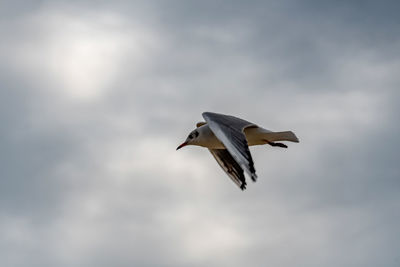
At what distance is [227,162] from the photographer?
19.4 m

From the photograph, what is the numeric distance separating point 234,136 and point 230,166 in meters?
4.79

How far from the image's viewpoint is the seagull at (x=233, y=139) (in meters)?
13.6

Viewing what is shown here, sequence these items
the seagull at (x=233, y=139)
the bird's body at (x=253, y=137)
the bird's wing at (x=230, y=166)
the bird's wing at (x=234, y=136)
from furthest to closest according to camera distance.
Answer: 1. the bird's wing at (x=230, y=166)
2. the bird's body at (x=253, y=137)
3. the seagull at (x=233, y=139)
4. the bird's wing at (x=234, y=136)

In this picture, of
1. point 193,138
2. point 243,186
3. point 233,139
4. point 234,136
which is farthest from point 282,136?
point 233,139

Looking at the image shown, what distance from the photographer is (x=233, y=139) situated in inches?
563

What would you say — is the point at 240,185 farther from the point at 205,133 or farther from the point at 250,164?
the point at 250,164

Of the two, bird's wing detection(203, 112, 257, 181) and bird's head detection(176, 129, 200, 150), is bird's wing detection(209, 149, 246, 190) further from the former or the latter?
bird's wing detection(203, 112, 257, 181)

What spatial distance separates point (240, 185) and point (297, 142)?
2234 millimetres

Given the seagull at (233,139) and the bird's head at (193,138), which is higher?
the bird's head at (193,138)

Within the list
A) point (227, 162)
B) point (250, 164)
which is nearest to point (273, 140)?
point (227, 162)

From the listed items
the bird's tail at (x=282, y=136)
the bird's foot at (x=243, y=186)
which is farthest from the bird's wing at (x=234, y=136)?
the bird's foot at (x=243, y=186)

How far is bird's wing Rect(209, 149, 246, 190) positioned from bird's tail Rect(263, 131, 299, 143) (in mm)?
1609

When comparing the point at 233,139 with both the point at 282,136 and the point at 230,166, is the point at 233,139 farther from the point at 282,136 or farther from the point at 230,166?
the point at 230,166

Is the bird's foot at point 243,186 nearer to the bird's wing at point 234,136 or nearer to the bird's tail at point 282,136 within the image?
the bird's tail at point 282,136
